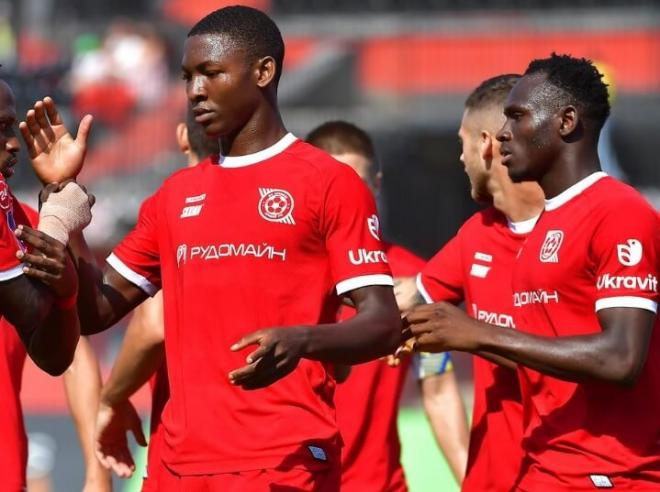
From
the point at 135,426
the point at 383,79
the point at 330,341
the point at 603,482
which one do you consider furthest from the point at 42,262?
the point at 383,79

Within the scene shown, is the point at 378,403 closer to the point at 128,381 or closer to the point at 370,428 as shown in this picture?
the point at 370,428

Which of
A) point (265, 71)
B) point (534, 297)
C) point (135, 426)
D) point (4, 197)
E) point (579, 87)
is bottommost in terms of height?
point (135, 426)

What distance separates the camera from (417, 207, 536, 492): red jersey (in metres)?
6.15

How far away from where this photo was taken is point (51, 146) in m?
5.34

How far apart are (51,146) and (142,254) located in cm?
51

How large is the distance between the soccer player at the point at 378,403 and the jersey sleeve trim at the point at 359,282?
1814mm

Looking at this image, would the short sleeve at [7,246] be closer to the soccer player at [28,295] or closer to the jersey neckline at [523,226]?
the soccer player at [28,295]

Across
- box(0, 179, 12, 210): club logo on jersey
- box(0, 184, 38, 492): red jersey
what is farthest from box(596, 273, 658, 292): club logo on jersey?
box(0, 184, 38, 492): red jersey

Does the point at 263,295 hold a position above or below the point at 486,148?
below

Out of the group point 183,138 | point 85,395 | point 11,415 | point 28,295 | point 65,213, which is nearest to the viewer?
point 28,295

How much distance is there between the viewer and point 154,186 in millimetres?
17766

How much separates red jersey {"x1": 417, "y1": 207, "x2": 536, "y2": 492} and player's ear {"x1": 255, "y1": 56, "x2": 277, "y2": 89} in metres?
1.54

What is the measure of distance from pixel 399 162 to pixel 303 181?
43.0 ft

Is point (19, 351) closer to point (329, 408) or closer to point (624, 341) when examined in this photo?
point (329, 408)
